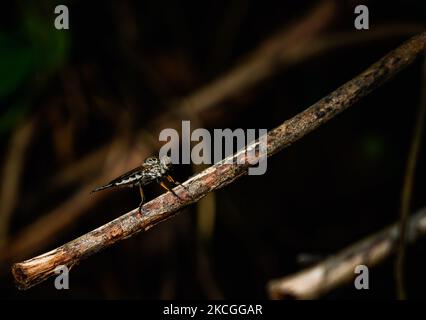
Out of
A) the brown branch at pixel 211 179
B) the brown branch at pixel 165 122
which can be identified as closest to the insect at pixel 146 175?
the brown branch at pixel 211 179

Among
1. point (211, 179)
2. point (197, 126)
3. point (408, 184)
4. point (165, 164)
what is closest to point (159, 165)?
point (165, 164)

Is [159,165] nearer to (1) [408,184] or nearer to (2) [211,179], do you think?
(2) [211,179]

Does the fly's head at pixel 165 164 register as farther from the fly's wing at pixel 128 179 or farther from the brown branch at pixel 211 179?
the brown branch at pixel 211 179

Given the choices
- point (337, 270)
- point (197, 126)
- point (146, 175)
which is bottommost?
point (337, 270)

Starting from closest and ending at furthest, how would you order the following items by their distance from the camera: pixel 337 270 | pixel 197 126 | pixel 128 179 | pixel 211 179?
1. pixel 211 179
2. pixel 128 179
3. pixel 337 270
4. pixel 197 126

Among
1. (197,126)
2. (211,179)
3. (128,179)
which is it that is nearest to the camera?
(211,179)

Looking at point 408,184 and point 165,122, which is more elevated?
point 165,122
